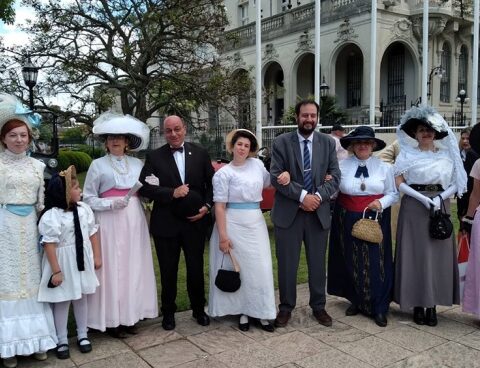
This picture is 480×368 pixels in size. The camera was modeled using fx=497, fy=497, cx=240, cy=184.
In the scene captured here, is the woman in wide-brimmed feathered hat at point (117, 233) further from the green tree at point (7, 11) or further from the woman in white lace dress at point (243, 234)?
the green tree at point (7, 11)

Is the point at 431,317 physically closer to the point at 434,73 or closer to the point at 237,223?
the point at 237,223

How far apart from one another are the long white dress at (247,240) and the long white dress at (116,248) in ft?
2.36

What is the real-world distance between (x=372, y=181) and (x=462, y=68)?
27411mm

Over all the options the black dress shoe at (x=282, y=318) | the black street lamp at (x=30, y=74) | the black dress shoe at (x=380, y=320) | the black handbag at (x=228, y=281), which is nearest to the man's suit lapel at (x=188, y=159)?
the black handbag at (x=228, y=281)

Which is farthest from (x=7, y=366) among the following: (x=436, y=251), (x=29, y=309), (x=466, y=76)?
(x=466, y=76)

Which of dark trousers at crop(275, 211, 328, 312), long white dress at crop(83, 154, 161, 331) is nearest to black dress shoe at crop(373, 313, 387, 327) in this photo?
dark trousers at crop(275, 211, 328, 312)

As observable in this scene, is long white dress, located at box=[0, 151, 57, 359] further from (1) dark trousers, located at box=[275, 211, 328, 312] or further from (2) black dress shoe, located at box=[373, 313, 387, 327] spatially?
(2) black dress shoe, located at box=[373, 313, 387, 327]

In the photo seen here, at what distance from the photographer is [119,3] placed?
14344 millimetres

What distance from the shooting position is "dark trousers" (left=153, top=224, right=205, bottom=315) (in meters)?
4.48

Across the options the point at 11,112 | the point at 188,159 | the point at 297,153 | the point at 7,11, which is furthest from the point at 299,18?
the point at 11,112

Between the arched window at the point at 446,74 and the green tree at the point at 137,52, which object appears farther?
the arched window at the point at 446,74

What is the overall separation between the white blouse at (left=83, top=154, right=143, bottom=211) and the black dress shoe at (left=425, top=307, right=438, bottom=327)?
2972 mm

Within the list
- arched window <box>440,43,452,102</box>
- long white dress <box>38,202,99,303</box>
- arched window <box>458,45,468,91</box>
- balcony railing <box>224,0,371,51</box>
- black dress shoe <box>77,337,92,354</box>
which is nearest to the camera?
long white dress <box>38,202,99,303</box>

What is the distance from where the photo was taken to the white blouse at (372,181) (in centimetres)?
459
